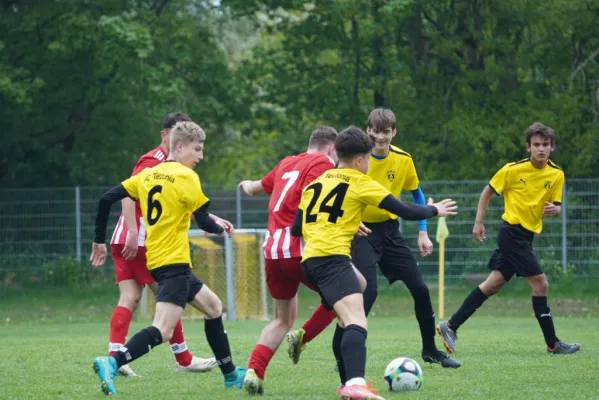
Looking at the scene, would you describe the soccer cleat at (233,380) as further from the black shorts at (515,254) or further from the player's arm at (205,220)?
the black shorts at (515,254)

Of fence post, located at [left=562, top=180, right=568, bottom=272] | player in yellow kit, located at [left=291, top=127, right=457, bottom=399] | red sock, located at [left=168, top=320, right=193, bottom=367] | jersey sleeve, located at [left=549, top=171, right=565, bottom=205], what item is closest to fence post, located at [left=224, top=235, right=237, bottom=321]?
fence post, located at [left=562, top=180, right=568, bottom=272]

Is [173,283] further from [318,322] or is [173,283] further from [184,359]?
[184,359]

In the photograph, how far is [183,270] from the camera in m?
7.59

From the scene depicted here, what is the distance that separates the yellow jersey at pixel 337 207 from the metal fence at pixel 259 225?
1373 centimetres

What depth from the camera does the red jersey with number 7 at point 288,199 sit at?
299 inches

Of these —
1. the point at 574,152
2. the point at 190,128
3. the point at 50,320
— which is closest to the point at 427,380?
the point at 190,128

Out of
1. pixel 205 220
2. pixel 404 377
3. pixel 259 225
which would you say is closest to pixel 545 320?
pixel 404 377

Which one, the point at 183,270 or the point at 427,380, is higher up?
the point at 183,270

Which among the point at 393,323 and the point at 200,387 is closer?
the point at 200,387

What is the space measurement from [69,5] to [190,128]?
16.6 metres

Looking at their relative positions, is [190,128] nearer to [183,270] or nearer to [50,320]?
[183,270]

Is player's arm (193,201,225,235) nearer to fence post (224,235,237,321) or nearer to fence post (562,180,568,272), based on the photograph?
fence post (224,235,237,321)

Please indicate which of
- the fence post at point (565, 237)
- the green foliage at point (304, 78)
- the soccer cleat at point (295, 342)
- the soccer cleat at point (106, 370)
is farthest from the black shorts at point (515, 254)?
the green foliage at point (304, 78)

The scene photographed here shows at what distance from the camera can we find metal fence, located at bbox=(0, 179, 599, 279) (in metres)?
20.4
